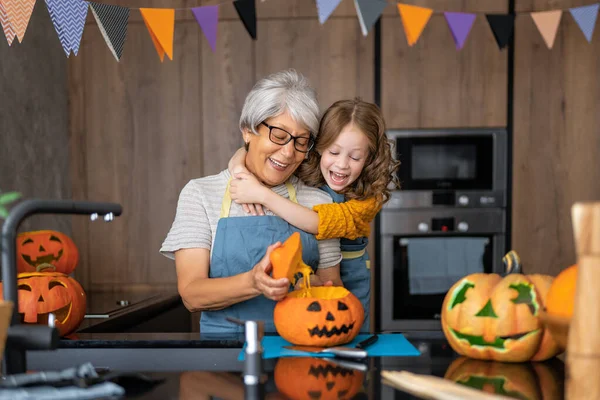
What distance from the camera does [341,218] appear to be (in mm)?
1604

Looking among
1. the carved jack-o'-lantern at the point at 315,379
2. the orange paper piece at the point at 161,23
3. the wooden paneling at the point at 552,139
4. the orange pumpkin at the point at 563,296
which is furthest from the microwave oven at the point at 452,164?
the orange pumpkin at the point at 563,296

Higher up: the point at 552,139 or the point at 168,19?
the point at 168,19

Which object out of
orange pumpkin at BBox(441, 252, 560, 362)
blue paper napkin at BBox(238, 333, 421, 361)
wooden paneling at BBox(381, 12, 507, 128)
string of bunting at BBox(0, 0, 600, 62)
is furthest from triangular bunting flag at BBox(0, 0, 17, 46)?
wooden paneling at BBox(381, 12, 507, 128)

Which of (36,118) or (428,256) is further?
(428,256)

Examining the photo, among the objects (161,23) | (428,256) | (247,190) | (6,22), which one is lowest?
(428,256)

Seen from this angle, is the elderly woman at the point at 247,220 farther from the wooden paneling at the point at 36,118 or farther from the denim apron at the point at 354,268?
the wooden paneling at the point at 36,118

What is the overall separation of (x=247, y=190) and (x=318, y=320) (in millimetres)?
535

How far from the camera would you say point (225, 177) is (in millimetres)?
1595

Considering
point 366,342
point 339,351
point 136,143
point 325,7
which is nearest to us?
point 339,351

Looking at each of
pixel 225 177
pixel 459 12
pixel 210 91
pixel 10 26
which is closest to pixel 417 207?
pixel 459 12

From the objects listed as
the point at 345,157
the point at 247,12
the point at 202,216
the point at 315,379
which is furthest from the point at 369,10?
the point at 315,379

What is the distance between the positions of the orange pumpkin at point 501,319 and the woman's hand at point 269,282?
0.31 m

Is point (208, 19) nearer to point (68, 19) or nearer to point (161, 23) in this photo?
point (161, 23)

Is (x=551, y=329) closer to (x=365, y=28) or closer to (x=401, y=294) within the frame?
(x=365, y=28)
